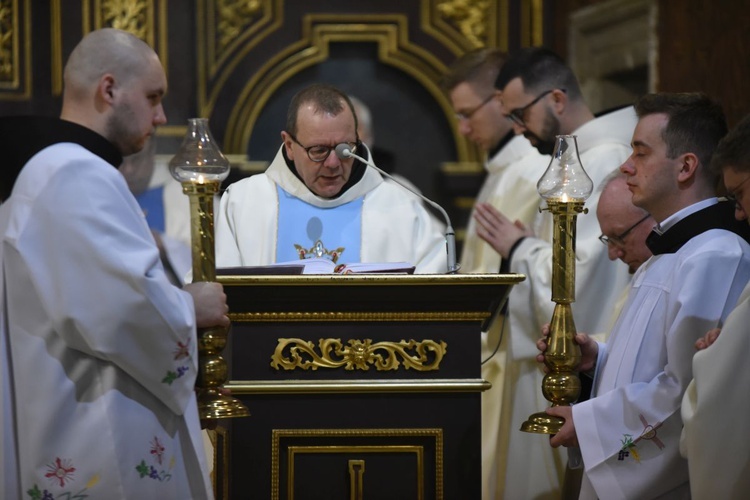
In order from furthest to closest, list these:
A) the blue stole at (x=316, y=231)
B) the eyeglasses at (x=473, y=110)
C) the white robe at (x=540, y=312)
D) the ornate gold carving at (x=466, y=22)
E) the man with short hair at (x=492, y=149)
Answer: the ornate gold carving at (x=466, y=22) < the eyeglasses at (x=473, y=110) < the man with short hair at (x=492, y=149) < the white robe at (x=540, y=312) < the blue stole at (x=316, y=231)

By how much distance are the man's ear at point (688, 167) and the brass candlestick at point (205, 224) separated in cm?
130

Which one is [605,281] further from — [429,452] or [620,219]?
[429,452]

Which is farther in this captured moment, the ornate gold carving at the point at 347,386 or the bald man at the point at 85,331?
the ornate gold carving at the point at 347,386

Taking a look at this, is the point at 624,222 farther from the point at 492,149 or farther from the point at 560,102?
the point at 492,149

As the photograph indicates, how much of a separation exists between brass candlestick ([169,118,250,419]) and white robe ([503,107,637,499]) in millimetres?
2028

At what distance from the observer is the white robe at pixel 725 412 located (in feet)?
10.2

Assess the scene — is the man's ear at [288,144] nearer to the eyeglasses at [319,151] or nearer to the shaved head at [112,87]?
the eyeglasses at [319,151]

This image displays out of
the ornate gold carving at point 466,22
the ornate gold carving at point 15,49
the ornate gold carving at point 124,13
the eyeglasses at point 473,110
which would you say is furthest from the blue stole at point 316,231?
the ornate gold carving at point 466,22

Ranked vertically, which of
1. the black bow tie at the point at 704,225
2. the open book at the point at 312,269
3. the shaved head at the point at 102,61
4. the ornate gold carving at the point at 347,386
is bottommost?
the ornate gold carving at the point at 347,386

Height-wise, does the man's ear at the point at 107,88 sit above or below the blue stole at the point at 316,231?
above

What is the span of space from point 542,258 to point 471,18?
345 centimetres

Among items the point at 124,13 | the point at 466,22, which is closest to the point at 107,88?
the point at 124,13

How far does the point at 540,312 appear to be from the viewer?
5.20 metres

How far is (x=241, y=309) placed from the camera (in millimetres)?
3756
